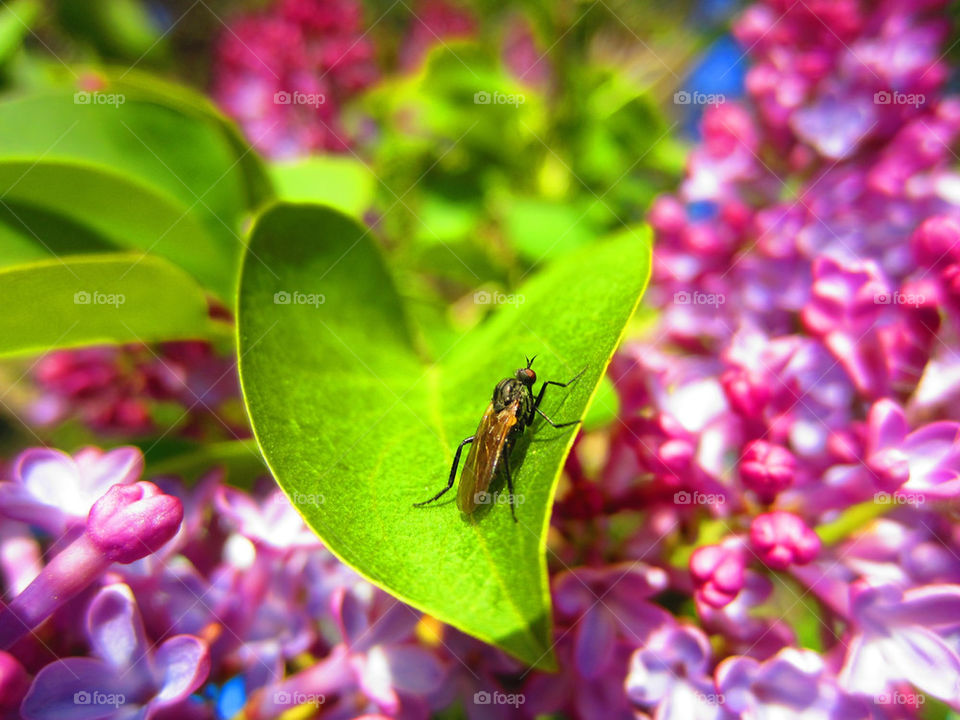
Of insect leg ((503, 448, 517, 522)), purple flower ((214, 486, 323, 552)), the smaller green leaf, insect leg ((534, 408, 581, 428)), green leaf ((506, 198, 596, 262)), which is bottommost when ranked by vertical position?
purple flower ((214, 486, 323, 552))

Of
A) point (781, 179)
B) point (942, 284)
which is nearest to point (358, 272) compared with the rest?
point (942, 284)

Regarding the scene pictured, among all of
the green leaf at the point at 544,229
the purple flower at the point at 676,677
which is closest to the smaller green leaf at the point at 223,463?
the purple flower at the point at 676,677

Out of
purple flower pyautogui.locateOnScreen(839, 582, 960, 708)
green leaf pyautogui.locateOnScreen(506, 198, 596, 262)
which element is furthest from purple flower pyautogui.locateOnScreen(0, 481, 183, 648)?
green leaf pyautogui.locateOnScreen(506, 198, 596, 262)

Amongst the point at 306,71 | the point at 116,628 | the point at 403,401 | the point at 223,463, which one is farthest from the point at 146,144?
the point at 306,71

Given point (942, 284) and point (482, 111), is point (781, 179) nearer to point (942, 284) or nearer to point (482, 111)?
point (942, 284)

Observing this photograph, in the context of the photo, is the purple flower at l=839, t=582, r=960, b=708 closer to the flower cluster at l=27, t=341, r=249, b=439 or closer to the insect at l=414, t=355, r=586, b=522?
the insect at l=414, t=355, r=586, b=522

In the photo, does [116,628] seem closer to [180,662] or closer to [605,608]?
[180,662]
